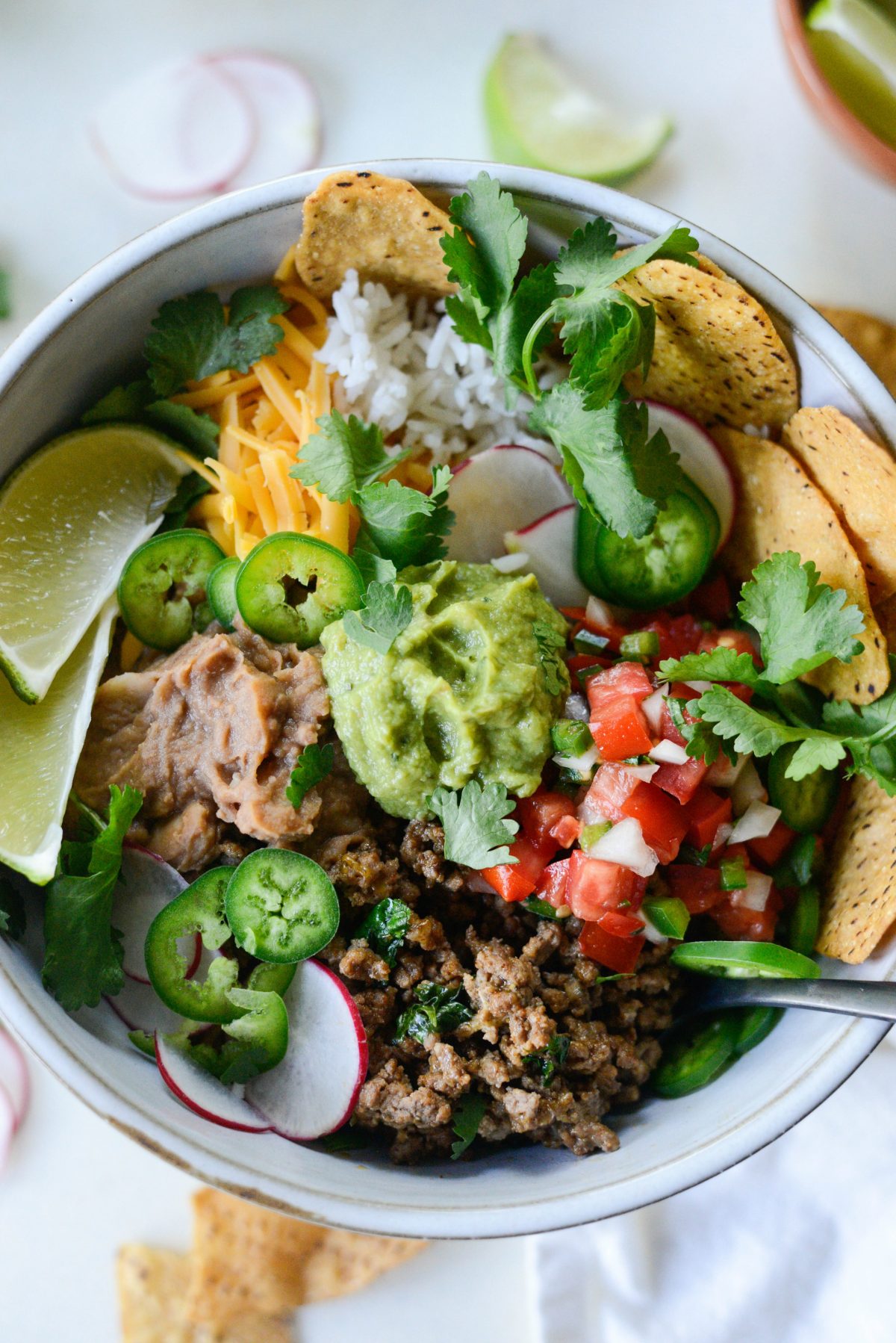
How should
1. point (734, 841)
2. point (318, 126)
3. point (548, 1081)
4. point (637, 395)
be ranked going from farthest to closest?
1. point (318, 126)
2. point (637, 395)
3. point (734, 841)
4. point (548, 1081)

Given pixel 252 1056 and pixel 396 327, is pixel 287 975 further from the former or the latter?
pixel 396 327

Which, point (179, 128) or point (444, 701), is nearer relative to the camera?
point (444, 701)

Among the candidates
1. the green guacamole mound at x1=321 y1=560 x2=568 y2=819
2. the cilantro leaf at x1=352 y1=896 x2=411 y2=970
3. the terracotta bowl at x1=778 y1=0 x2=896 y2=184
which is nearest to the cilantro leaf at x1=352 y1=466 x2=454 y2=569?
the green guacamole mound at x1=321 y1=560 x2=568 y2=819

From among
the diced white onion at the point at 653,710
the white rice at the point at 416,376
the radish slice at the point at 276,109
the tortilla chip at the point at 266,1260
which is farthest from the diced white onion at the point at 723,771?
the radish slice at the point at 276,109

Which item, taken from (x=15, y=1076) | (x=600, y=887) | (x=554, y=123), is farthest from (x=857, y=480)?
(x=15, y=1076)

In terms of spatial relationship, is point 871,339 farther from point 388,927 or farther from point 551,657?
point 388,927

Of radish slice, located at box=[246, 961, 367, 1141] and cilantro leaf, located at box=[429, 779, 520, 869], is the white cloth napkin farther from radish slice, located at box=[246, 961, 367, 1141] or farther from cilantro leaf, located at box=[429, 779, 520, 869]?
cilantro leaf, located at box=[429, 779, 520, 869]

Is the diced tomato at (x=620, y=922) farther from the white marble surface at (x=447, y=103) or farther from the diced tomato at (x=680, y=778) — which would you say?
the white marble surface at (x=447, y=103)

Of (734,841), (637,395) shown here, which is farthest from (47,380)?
(734,841)
